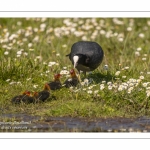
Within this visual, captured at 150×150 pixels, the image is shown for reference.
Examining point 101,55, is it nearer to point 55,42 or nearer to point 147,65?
point 147,65

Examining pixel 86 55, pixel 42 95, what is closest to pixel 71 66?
pixel 86 55

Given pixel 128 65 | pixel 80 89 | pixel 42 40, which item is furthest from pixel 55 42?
pixel 80 89

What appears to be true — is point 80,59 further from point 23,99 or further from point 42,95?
point 23,99

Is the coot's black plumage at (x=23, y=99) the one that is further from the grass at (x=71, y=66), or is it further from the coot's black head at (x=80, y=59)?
the coot's black head at (x=80, y=59)

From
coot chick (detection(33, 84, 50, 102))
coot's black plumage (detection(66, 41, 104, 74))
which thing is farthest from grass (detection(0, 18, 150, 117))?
coot's black plumage (detection(66, 41, 104, 74))

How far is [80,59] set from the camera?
420 inches

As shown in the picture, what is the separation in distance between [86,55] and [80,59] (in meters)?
0.20

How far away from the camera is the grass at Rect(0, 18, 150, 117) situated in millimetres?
9617

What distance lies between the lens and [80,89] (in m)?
10.1

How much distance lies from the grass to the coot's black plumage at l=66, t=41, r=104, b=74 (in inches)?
15.8

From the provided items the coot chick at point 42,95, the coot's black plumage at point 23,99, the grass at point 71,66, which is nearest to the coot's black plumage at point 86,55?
the grass at point 71,66

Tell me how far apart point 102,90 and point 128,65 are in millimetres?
2367
